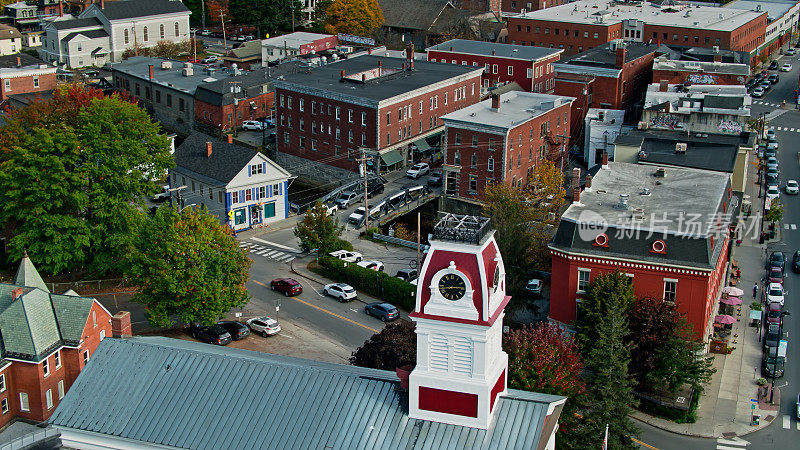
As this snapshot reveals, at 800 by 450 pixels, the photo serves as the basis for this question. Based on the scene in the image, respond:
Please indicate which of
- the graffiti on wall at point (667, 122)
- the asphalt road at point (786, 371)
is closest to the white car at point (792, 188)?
the asphalt road at point (786, 371)

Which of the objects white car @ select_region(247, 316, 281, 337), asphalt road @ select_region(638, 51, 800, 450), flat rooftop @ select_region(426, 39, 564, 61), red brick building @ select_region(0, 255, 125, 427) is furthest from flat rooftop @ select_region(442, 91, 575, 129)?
red brick building @ select_region(0, 255, 125, 427)

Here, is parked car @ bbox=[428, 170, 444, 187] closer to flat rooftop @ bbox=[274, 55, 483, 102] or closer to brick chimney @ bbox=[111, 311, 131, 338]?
flat rooftop @ bbox=[274, 55, 483, 102]

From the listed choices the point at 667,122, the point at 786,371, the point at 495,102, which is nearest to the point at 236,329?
the point at 786,371

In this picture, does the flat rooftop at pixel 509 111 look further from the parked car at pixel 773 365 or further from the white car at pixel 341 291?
the parked car at pixel 773 365

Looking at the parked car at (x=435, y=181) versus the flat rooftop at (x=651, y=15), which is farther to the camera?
the flat rooftop at (x=651, y=15)

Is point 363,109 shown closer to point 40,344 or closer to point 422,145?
point 422,145

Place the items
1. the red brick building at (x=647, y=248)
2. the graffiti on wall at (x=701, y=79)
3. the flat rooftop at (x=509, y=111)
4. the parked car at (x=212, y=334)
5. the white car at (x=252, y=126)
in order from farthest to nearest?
the white car at (x=252, y=126)
the graffiti on wall at (x=701, y=79)
the flat rooftop at (x=509, y=111)
the parked car at (x=212, y=334)
the red brick building at (x=647, y=248)
